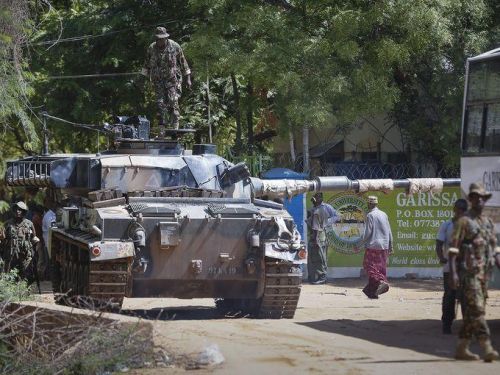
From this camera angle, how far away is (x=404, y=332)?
41.5 ft

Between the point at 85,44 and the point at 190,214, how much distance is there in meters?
12.7

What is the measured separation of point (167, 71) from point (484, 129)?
21.7ft

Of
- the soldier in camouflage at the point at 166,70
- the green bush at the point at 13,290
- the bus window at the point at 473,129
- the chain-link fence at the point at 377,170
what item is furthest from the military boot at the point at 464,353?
the chain-link fence at the point at 377,170

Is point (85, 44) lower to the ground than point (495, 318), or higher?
higher

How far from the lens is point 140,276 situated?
13.6 metres

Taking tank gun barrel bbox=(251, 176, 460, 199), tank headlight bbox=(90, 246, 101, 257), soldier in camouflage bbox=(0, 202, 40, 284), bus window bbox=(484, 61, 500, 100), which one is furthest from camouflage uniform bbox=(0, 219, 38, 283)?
bus window bbox=(484, 61, 500, 100)

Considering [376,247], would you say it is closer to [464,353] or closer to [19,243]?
[19,243]

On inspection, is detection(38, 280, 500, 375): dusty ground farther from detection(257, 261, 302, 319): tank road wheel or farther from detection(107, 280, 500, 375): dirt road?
detection(257, 261, 302, 319): tank road wheel

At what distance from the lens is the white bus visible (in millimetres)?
12466

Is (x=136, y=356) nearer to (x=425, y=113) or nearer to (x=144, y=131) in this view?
(x=144, y=131)

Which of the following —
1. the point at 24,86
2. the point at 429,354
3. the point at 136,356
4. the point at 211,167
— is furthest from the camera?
the point at 24,86

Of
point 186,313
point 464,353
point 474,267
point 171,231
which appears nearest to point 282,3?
point 186,313

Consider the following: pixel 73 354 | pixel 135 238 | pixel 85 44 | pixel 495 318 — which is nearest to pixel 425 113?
pixel 85 44

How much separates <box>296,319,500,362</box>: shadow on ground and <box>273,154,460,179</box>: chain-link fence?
9.54 m
